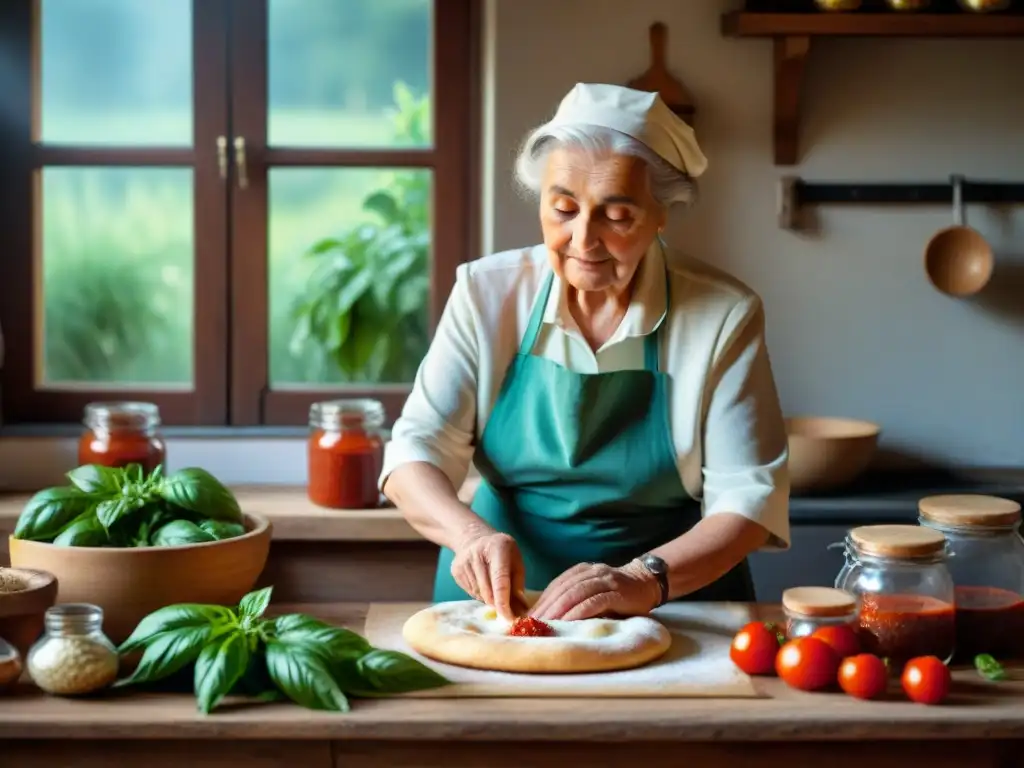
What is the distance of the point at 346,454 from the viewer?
303 centimetres

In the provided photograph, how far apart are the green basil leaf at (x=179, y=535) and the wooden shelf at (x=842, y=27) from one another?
1.93m

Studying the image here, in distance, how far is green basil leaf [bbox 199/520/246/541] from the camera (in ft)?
5.71

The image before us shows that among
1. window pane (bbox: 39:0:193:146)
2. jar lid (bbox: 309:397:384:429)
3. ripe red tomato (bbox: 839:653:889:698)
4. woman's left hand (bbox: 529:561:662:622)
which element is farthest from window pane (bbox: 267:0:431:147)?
ripe red tomato (bbox: 839:653:889:698)

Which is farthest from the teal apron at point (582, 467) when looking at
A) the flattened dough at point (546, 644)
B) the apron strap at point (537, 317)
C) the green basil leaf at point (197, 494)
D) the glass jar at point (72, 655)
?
the glass jar at point (72, 655)

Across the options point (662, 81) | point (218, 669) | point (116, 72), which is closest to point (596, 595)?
point (218, 669)

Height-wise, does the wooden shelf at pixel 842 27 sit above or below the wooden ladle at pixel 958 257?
above

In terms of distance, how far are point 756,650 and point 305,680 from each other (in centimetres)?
53

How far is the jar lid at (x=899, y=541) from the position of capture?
1.65 m

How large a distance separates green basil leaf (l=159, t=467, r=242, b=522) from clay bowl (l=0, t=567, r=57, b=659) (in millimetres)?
185

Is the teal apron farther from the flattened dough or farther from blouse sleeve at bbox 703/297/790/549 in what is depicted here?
the flattened dough

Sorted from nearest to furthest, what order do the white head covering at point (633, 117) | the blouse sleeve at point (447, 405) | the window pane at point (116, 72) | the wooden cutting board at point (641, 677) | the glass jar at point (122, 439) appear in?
1. the wooden cutting board at point (641, 677)
2. the white head covering at point (633, 117)
3. the blouse sleeve at point (447, 405)
4. the glass jar at point (122, 439)
5. the window pane at point (116, 72)

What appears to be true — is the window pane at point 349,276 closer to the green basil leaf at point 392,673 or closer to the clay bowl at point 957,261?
the clay bowl at point 957,261

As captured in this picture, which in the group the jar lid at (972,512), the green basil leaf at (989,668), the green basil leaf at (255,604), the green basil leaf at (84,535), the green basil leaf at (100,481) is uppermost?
the green basil leaf at (100,481)

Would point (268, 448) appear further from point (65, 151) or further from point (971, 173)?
point (971, 173)
